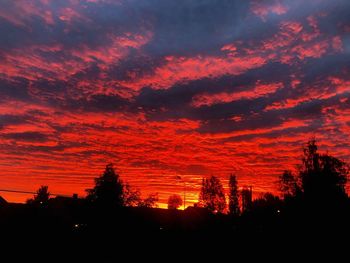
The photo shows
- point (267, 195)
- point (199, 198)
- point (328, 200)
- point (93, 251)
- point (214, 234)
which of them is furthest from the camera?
point (267, 195)

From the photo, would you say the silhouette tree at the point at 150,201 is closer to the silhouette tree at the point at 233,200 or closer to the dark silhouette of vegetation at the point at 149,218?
the dark silhouette of vegetation at the point at 149,218

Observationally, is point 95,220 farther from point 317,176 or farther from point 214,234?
point 317,176

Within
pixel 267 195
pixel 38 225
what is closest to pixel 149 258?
pixel 38 225

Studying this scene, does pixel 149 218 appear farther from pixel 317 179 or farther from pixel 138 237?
pixel 317 179

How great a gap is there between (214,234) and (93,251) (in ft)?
58.7

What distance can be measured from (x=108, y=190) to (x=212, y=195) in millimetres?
40930

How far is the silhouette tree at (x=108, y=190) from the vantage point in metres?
52.9

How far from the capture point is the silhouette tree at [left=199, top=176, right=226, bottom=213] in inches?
3533

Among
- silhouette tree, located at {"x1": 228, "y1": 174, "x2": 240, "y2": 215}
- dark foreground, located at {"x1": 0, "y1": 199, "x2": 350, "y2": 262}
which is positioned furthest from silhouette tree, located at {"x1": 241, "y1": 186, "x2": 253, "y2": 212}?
dark foreground, located at {"x1": 0, "y1": 199, "x2": 350, "y2": 262}

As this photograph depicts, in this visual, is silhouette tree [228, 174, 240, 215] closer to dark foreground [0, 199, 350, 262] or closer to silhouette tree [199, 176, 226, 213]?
silhouette tree [199, 176, 226, 213]

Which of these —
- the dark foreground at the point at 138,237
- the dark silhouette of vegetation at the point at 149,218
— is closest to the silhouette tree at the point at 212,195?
the dark silhouette of vegetation at the point at 149,218

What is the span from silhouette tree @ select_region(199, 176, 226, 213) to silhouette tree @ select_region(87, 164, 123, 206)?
37458 mm

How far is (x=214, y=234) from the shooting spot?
51.6 metres

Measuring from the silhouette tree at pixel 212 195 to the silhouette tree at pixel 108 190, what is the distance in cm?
3746
